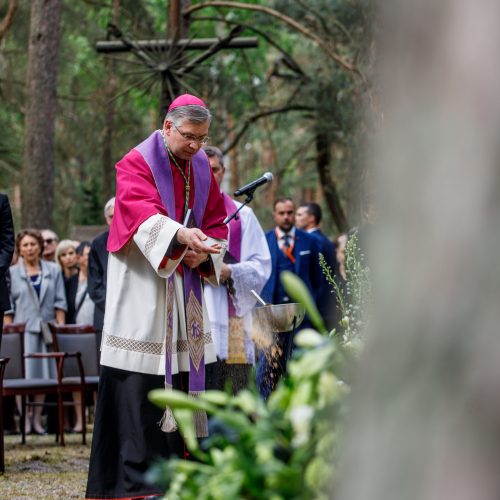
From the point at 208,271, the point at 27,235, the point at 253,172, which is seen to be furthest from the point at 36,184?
the point at 253,172

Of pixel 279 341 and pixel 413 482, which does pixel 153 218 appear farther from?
pixel 413 482

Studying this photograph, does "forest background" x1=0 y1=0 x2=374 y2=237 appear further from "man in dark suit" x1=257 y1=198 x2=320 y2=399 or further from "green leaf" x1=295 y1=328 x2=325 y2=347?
"green leaf" x1=295 y1=328 x2=325 y2=347

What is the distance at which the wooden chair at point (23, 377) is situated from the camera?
10703mm

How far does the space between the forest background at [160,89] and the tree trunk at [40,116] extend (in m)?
0.02

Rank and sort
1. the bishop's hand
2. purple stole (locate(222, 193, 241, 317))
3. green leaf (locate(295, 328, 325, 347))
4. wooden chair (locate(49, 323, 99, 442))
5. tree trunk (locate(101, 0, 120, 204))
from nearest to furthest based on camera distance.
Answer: green leaf (locate(295, 328, 325, 347))
the bishop's hand
purple stole (locate(222, 193, 241, 317))
wooden chair (locate(49, 323, 99, 442))
tree trunk (locate(101, 0, 120, 204))

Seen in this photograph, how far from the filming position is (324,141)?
23.5 meters

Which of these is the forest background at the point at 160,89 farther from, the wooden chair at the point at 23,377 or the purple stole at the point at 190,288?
the purple stole at the point at 190,288

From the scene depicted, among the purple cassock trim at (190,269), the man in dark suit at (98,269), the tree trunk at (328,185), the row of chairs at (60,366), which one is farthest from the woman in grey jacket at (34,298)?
the tree trunk at (328,185)

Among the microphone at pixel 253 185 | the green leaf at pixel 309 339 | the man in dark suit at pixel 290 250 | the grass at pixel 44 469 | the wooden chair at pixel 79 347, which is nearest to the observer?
the green leaf at pixel 309 339

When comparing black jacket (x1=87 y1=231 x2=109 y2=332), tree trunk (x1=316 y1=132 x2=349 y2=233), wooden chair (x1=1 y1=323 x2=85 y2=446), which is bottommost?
wooden chair (x1=1 y1=323 x2=85 y2=446)

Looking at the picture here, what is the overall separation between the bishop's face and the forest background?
24.3 ft

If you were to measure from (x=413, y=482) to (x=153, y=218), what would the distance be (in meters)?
3.99

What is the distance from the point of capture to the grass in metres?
7.51

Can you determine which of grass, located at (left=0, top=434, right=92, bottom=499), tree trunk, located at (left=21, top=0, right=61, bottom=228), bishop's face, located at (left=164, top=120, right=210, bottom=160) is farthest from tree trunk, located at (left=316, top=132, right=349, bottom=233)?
bishop's face, located at (left=164, top=120, right=210, bottom=160)
